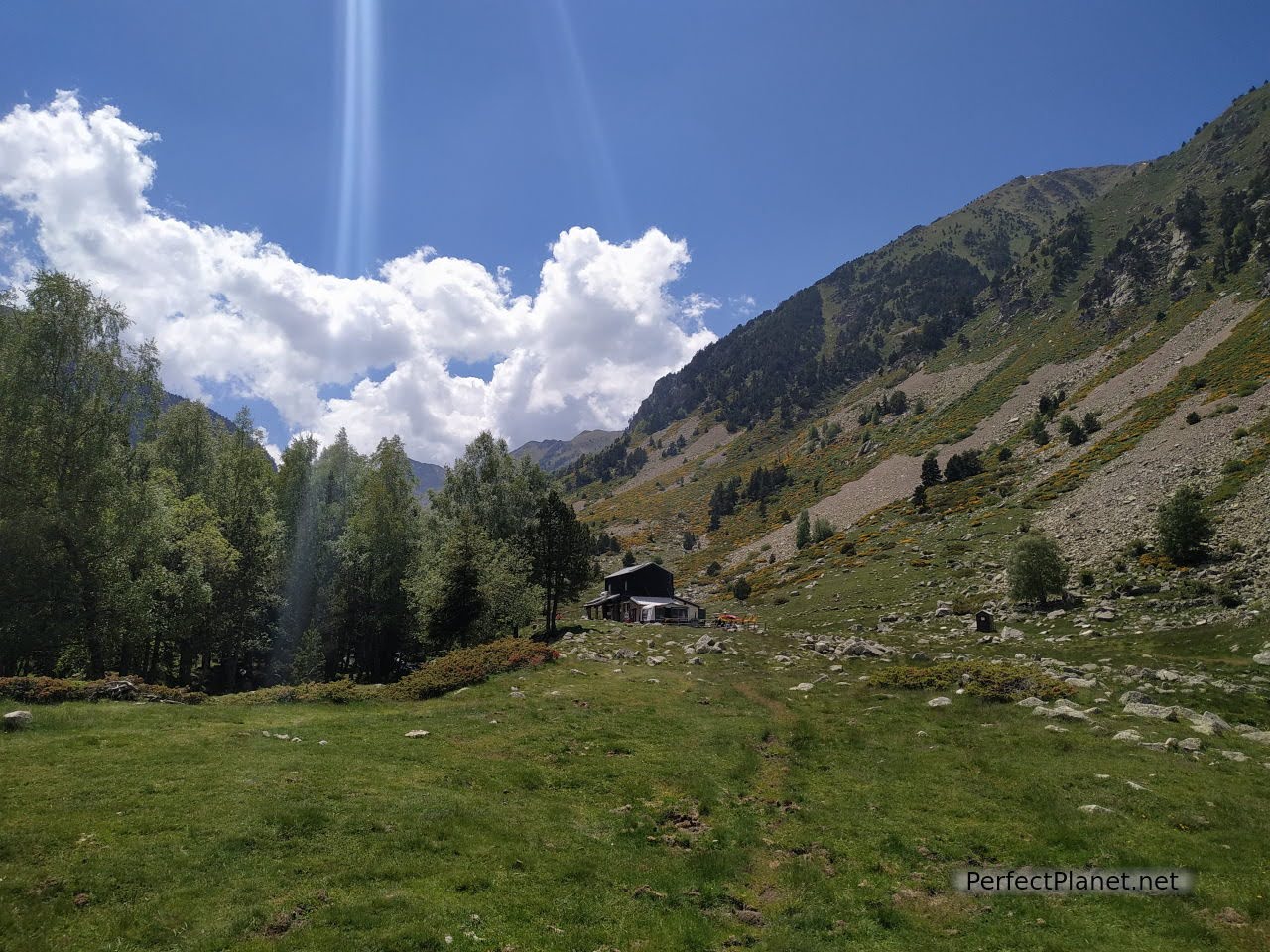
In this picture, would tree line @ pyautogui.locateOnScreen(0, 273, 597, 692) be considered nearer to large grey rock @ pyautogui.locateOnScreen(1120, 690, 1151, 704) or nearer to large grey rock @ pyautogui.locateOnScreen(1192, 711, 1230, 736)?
large grey rock @ pyautogui.locateOnScreen(1120, 690, 1151, 704)

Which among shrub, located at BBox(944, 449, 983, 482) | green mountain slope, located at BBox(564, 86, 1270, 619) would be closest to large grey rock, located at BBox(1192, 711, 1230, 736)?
green mountain slope, located at BBox(564, 86, 1270, 619)

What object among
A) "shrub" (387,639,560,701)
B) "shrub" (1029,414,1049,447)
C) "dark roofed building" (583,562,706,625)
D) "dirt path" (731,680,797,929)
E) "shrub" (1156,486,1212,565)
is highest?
"shrub" (1029,414,1049,447)

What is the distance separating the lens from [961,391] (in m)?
159

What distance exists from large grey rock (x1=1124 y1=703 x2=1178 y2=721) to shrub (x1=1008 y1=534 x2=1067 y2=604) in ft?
77.3

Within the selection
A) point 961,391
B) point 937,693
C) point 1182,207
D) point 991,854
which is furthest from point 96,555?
point 1182,207

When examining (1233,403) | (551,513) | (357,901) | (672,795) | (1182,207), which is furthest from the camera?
(1182,207)

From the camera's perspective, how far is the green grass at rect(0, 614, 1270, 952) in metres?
10.4

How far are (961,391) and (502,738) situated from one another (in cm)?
16860

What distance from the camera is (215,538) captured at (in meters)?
40.3

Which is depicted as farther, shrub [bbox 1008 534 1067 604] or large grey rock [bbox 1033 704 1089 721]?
shrub [bbox 1008 534 1067 604]

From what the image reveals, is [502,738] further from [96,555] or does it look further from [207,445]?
[207,445]

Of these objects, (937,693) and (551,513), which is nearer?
(937,693)

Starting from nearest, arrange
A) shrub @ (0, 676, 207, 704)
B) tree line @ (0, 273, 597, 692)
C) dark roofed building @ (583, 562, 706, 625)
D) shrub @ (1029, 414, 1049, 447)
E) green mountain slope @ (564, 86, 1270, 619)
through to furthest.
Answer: shrub @ (0, 676, 207, 704) → tree line @ (0, 273, 597, 692) → green mountain slope @ (564, 86, 1270, 619) → dark roofed building @ (583, 562, 706, 625) → shrub @ (1029, 414, 1049, 447)

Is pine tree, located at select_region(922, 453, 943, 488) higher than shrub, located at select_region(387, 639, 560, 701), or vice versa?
pine tree, located at select_region(922, 453, 943, 488)
